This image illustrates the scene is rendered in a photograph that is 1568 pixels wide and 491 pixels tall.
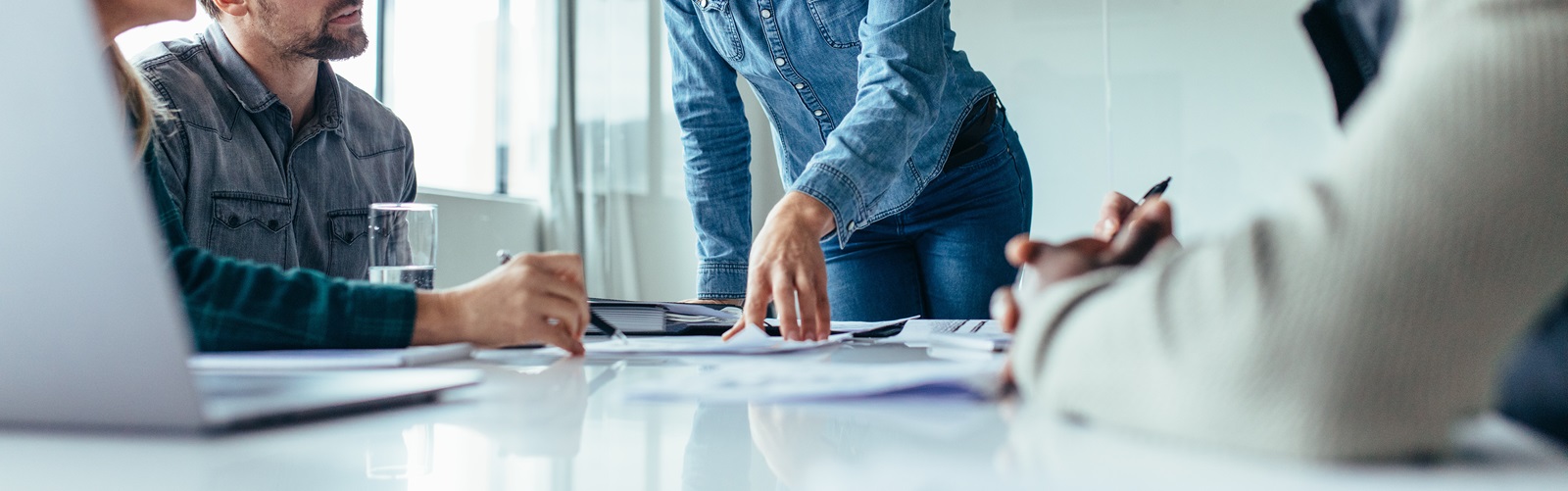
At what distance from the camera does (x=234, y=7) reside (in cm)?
169

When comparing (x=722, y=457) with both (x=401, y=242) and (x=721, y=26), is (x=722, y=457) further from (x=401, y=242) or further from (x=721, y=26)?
(x=721, y=26)

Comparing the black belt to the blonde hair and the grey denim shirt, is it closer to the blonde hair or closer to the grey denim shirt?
the grey denim shirt

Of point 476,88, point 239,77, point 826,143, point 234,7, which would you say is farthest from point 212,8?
point 476,88

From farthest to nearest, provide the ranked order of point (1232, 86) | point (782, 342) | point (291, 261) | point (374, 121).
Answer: point (1232, 86) → point (374, 121) → point (291, 261) → point (782, 342)

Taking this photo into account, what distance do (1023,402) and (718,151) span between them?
1.23 meters

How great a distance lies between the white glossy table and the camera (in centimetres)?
30

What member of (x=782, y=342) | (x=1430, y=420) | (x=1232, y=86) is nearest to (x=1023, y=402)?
(x=1430, y=420)

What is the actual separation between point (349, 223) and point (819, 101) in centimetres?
76

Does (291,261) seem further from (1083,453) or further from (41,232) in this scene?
(1083,453)

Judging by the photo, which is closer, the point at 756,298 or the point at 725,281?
the point at 756,298

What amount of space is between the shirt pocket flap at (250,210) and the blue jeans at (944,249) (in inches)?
32.5

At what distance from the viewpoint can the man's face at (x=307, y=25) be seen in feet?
5.46

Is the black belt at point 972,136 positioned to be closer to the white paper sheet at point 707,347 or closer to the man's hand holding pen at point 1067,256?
the white paper sheet at point 707,347

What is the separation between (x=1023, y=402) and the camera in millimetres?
455
